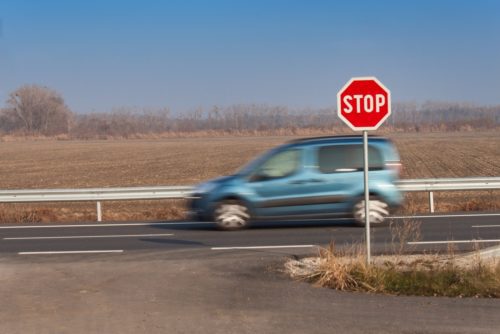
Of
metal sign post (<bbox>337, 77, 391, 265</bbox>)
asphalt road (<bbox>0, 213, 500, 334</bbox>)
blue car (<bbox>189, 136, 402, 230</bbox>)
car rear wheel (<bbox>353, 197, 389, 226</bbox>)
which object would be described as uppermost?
metal sign post (<bbox>337, 77, 391, 265</bbox>)

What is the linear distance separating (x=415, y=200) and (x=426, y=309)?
14.6 meters

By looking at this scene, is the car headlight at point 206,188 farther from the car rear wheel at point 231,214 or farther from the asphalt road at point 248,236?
the asphalt road at point 248,236


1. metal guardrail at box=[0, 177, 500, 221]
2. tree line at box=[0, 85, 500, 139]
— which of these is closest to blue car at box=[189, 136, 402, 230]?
metal guardrail at box=[0, 177, 500, 221]

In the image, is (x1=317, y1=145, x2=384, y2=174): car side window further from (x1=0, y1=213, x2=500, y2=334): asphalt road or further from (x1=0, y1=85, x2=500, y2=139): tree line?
(x1=0, y1=85, x2=500, y2=139): tree line

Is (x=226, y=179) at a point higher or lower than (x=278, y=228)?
higher

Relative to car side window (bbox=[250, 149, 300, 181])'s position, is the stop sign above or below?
above

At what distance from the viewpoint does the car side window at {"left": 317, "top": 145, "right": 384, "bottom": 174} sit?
564 inches

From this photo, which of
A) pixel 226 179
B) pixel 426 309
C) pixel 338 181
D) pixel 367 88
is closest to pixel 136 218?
pixel 226 179

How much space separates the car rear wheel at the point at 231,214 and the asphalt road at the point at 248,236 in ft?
0.74

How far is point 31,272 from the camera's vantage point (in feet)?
33.4

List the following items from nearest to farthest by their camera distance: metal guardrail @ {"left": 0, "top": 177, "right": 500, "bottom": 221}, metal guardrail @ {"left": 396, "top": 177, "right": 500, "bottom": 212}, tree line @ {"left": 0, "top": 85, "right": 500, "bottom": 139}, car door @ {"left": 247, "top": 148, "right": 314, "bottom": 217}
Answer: car door @ {"left": 247, "top": 148, "right": 314, "bottom": 217}, metal guardrail @ {"left": 396, "top": 177, "right": 500, "bottom": 212}, metal guardrail @ {"left": 0, "top": 177, "right": 500, "bottom": 221}, tree line @ {"left": 0, "top": 85, "right": 500, "bottom": 139}

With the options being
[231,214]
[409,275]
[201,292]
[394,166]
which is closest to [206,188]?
[231,214]

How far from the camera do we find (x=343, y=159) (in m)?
14.4

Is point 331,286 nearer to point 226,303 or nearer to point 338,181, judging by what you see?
point 226,303
